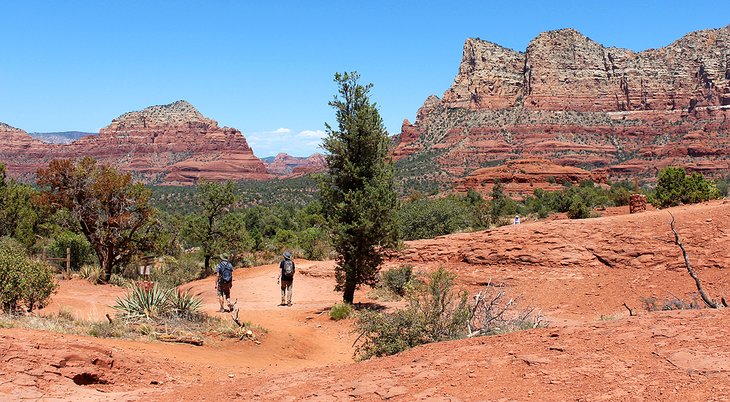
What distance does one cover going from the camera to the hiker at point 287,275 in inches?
683

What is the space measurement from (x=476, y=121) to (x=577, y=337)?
117 meters

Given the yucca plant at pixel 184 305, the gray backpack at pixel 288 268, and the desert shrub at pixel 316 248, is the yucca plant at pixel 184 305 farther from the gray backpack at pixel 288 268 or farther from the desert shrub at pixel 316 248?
the desert shrub at pixel 316 248

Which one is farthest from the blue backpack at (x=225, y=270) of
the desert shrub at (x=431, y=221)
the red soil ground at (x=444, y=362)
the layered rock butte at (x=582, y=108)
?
the layered rock butte at (x=582, y=108)

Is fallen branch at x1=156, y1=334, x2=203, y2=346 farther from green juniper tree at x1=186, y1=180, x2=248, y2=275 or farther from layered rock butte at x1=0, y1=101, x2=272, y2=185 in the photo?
layered rock butte at x1=0, y1=101, x2=272, y2=185

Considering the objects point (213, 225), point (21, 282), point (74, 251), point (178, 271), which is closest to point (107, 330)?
point (21, 282)

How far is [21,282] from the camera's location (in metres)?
12.0

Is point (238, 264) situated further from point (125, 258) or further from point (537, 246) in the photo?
point (537, 246)

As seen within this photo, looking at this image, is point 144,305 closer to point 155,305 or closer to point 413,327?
point 155,305

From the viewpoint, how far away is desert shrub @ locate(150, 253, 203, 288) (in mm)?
26856

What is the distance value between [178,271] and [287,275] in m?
14.0

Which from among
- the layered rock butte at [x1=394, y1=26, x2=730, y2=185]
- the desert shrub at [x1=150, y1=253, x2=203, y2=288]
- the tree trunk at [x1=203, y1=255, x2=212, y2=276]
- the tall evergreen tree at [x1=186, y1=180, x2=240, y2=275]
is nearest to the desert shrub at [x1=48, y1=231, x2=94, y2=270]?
the desert shrub at [x1=150, y1=253, x2=203, y2=288]

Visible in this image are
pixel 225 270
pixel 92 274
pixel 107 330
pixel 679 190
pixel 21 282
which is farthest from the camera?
pixel 679 190

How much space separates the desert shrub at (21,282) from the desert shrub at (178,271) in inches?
486

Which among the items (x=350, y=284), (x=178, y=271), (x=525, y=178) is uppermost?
(x=525, y=178)
